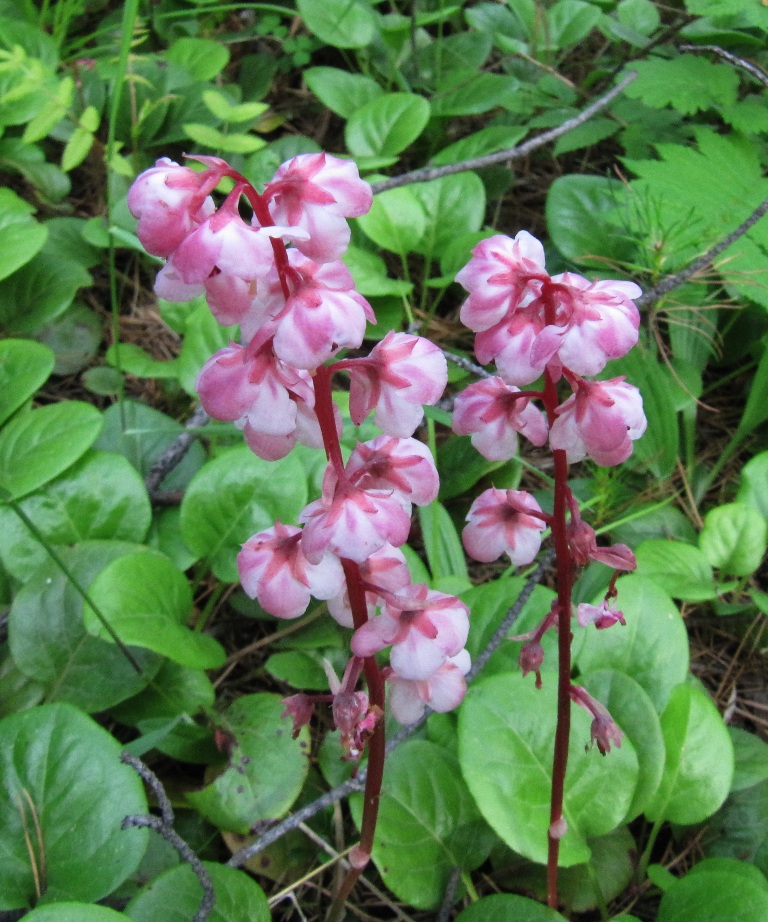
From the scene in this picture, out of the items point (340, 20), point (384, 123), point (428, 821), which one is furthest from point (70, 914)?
point (340, 20)

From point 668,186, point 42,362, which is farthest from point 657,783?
point 42,362

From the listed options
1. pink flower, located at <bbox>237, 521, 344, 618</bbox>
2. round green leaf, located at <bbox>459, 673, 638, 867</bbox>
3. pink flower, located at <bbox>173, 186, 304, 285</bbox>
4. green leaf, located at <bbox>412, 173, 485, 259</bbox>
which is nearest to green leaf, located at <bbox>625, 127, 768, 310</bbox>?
green leaf, located at <bbox>412, 173, 485, 259</bbox>

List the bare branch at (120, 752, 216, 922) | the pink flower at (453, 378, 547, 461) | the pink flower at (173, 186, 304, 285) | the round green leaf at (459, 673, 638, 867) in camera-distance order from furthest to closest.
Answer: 1. the round green leaf at (459, 673, 638, 867)
2. the bare branch at (120, 752, 216, 922)
3. the pink flower at (453, 378, 547, 461)
4. the pink flower at (173, 186, 304, 285)

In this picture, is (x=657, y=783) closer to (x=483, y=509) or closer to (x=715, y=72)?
(x=483, y=509)

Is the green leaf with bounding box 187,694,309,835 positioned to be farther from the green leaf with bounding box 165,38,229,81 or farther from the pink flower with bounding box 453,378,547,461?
the green leaf with bounding box 165,38,229,81

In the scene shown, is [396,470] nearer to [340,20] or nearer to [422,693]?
[422,693]
